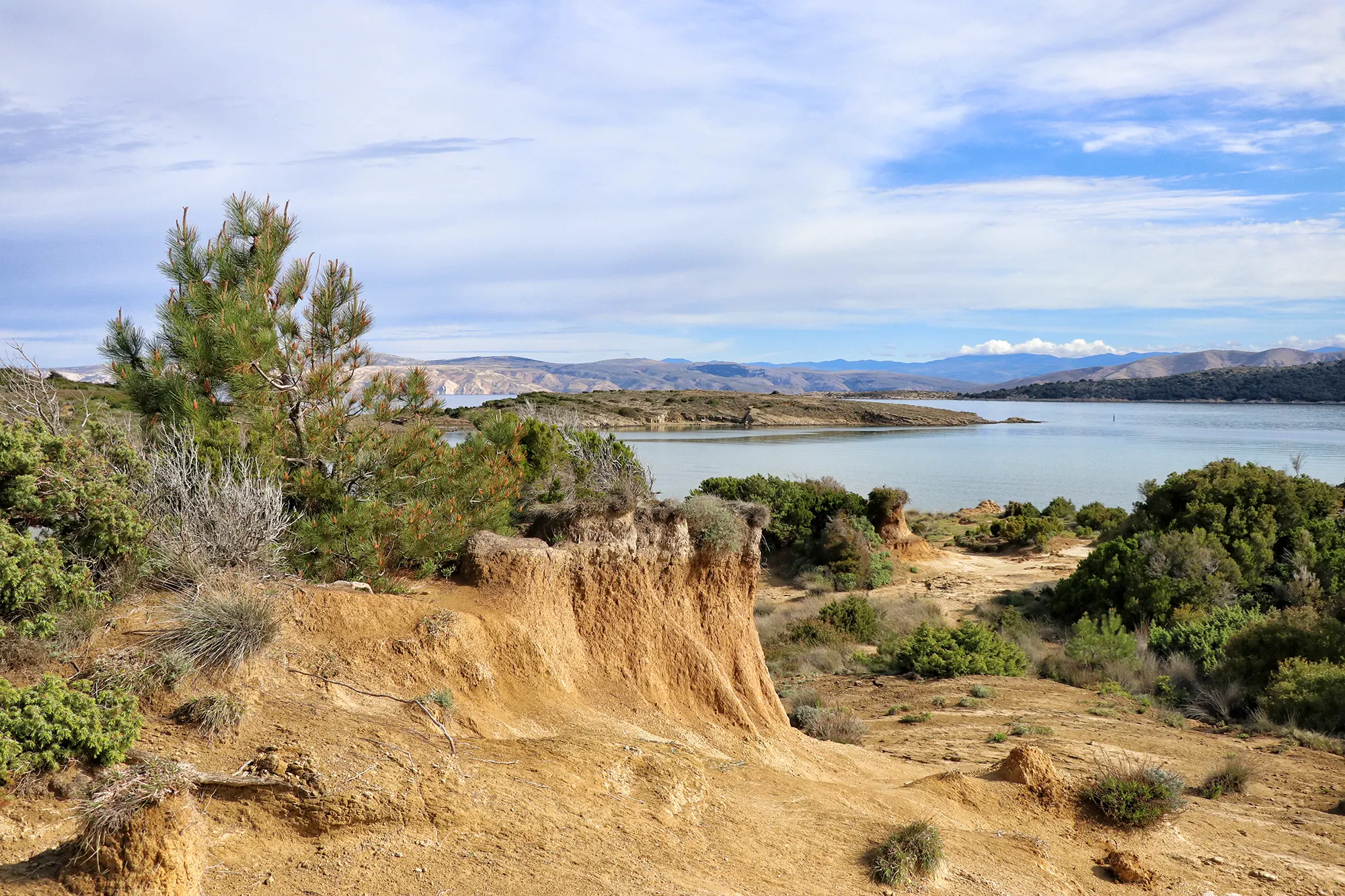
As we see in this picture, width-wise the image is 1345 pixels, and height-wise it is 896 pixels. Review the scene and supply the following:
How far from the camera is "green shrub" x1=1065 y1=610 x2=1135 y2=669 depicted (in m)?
16.4

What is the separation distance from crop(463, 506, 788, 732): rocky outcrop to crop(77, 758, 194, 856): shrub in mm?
3936

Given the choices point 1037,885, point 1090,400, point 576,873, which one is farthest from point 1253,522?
point 1090,400

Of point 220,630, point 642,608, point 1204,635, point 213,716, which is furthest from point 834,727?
point 213,716

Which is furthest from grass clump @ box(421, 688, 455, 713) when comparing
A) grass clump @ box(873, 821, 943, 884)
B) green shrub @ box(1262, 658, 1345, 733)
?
green shrub @ box(1262, 658, 1345, 733)

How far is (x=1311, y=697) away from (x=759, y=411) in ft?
313

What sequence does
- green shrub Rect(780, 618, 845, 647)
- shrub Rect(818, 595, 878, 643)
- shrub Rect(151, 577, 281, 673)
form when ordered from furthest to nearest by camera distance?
shrub Rect(818, 595, 878, 643) < green shrub Rect(780, 618, 845, 647) < shrub Rect(151, 577, 281, 673)

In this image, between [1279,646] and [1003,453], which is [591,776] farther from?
[1003,453]

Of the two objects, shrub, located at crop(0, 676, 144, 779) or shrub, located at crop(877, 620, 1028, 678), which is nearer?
shrub, located at crop(0, 676, 144, 779)

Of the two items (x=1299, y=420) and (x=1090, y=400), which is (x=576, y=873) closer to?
(x=1299, y=420)

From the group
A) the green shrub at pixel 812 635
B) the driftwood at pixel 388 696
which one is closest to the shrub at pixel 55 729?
the driftwood at pixel 388 696

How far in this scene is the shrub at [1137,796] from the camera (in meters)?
8.59

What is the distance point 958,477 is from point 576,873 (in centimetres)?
5203

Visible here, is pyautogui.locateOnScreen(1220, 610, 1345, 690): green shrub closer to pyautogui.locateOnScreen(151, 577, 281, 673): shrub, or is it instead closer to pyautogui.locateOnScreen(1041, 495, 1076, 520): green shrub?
pyautogui.locateOnScreen(151, 577, 281, 673): shrub

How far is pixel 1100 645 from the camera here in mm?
16672
